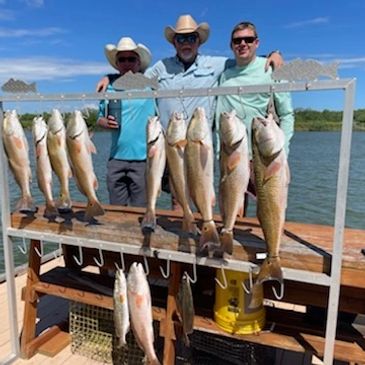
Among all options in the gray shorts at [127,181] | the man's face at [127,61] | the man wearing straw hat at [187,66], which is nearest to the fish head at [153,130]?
the man wearing straw hat at [187,66]

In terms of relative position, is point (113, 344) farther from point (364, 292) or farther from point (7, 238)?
point (364, 292)

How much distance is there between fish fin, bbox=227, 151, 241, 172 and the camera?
2126mm

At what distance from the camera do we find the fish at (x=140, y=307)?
8.34 feet

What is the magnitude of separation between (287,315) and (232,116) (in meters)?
1.47

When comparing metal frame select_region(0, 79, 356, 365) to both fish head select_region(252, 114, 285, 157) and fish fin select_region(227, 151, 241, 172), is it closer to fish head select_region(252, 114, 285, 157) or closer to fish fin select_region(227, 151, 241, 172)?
fish head select_region(252, 114, 285, 157)

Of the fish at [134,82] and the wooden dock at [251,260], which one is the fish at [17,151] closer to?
the wooden dock at [251,260]

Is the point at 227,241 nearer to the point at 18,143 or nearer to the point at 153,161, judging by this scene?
the point at 153,161

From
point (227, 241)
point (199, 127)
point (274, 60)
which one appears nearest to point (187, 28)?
point (274, 60)

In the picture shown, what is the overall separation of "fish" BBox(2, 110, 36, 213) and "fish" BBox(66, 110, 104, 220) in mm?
405

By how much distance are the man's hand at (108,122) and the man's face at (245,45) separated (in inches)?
47.5

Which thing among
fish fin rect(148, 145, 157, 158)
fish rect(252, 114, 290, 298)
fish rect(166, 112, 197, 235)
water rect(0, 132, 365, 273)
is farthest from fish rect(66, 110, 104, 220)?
water rect(0, 132, 365, 273)

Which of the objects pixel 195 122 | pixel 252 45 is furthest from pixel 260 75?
pixel 195 122

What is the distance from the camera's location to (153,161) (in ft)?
7.83

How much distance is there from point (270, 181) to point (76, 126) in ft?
3.93
